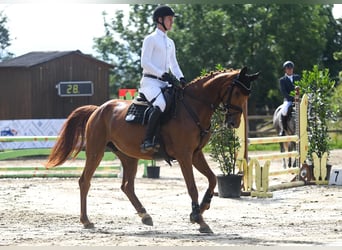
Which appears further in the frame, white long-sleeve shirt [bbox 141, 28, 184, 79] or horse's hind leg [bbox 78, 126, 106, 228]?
horse's hind leg [bbox 78, 126, 106, 228]

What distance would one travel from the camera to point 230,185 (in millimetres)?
12680

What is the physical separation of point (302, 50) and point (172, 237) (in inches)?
1225

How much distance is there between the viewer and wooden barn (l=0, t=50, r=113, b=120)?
2848 centimetres

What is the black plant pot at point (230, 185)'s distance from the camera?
1265 centimetres

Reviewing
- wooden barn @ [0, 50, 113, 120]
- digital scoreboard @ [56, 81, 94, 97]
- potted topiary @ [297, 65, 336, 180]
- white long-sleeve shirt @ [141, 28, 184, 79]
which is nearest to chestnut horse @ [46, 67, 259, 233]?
white long-sleeve shirt @ [141, 28, 184, 79]

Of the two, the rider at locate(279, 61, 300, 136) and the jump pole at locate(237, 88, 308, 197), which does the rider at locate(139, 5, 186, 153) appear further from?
the rider at locate(279, 61, 300, 136)

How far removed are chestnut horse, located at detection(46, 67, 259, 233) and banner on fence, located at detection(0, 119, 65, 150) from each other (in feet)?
49.8

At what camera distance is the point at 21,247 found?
7.77 metres

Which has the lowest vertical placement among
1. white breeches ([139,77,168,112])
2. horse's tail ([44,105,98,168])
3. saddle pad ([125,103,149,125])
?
horse's tail ([44,105,98,168])

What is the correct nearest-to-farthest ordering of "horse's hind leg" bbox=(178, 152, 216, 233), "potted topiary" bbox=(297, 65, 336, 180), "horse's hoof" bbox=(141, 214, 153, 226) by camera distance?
1. "horse's hind leg" bbox=(178, 152, 216, 233)
2. "horse's hoof" bbox=(141, 214, 153, 226)
3. "potted topiary" bbox=(297, 65, 336, 180)

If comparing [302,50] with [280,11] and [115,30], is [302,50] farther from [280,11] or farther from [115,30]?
[115,30]

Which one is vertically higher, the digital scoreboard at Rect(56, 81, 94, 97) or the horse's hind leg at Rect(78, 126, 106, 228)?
the digital scoreboard at Rect(56, 81, 94, 97)

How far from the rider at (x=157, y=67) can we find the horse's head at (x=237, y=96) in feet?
2.00

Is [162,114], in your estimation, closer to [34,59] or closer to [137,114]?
[137,114]
